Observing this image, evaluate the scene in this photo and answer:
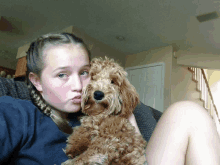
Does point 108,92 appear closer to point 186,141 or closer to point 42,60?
point 42,60

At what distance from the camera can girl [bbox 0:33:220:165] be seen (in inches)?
24.9

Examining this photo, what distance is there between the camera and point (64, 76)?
2.17ft

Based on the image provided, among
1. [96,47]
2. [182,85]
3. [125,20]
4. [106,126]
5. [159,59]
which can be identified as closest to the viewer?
[106,126]

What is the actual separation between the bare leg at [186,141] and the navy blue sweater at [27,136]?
1.30 ft

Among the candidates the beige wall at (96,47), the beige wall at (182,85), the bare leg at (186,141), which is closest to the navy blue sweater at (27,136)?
the bare leg at (186,141)

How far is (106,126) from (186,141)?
0.40m

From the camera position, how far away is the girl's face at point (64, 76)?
0.65 m

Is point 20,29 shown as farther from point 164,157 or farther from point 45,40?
point 164,157

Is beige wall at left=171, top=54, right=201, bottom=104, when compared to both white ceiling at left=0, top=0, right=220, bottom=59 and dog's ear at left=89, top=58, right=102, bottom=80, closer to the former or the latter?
white ceiling at left=0, top=0, right=220, bottom=59

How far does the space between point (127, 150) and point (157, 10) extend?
2793 millimetres

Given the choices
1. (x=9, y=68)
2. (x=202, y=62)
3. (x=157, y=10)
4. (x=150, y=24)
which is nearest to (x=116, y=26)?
(x=150, y=24)

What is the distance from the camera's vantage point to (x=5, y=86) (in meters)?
0.90

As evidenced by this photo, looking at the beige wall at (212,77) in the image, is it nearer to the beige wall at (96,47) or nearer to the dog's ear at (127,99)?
the beige wall at (96,47)

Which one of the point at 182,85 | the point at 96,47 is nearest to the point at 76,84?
the point at 96,47
